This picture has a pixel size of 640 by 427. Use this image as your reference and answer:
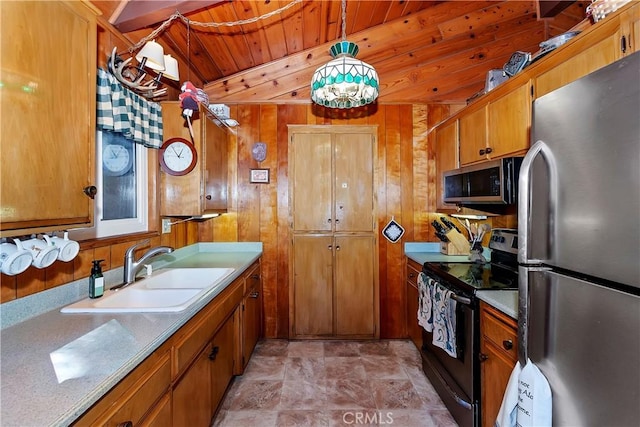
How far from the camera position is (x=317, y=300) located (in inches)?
121

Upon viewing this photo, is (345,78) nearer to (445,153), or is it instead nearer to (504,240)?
(445,153)

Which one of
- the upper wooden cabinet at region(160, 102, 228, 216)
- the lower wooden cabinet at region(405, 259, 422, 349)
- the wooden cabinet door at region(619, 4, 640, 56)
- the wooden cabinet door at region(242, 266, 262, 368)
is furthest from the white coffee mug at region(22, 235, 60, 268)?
the lower wooden cabinet at region(405, 259, 422, 349)

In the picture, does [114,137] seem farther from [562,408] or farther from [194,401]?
[562,408]

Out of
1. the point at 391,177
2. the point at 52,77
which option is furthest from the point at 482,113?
the point at 52,77

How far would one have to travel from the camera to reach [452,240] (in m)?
2.81

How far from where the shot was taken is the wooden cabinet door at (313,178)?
3070mm

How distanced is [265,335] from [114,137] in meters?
2.27

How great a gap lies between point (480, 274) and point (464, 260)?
601 millimetres

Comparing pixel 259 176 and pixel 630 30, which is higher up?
pixel 630 30

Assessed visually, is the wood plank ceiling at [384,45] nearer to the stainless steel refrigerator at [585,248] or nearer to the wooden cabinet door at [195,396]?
the stainless steel refrigerator at [585,248]

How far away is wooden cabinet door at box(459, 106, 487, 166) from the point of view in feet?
7.21

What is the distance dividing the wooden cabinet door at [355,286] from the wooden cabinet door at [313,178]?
306mm

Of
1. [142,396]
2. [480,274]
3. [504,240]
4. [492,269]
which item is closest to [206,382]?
[142,396]

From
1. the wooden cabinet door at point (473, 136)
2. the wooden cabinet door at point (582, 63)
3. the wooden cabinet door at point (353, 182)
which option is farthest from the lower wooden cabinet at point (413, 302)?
the wooden cabinet door at point (582, 63)
